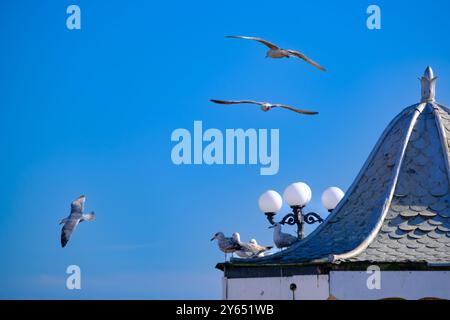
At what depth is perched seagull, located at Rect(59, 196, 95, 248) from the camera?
26.4 metres

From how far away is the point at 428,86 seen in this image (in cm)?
2577

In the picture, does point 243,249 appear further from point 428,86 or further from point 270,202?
point 428,86

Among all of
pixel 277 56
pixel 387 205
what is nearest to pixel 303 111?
pixel 277 56

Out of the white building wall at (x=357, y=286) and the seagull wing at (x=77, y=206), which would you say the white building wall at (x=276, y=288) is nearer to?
the white building wall at (x=357, y=286)

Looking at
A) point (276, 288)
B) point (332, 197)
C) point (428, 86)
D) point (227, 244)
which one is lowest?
point (276, 288)

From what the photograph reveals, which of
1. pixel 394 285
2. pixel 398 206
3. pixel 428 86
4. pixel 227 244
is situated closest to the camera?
pixel 394 285

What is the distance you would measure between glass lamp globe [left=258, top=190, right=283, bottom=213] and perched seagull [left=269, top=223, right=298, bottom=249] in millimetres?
1063

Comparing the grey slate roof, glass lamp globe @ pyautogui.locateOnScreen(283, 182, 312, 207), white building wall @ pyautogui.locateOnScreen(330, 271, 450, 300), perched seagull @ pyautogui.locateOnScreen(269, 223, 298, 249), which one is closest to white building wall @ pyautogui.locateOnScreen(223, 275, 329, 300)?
white building wall @ pyautogui.locateOnScreen(330, 271, 450, 300)

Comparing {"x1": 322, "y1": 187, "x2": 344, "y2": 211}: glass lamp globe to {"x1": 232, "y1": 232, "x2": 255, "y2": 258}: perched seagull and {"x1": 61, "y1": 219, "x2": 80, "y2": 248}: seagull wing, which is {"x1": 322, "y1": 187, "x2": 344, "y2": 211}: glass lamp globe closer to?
{"x1": 232, "y1": 232, "x2": 255, "y2": 258}: perched seagull

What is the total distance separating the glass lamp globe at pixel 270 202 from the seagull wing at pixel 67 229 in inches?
159

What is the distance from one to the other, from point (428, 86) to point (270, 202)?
14.0ft

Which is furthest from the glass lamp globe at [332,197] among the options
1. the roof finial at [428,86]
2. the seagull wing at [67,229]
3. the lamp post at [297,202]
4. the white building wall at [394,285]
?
the seagull wing at [67,229]

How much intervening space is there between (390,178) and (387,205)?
27.6 inches

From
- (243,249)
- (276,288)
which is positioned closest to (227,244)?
(243,249)
